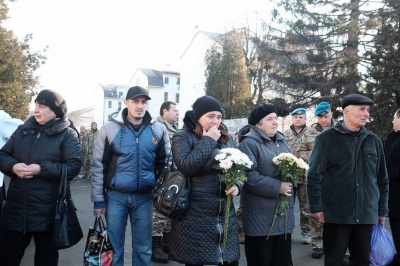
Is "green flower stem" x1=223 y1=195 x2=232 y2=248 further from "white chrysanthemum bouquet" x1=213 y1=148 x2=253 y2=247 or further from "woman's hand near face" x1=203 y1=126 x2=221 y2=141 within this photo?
"woman's hand near face" x1=203 y1=126 x2=221 y2=141

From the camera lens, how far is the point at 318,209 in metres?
4.41

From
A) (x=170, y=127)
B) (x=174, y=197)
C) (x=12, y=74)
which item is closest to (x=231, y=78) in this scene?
(x=12, y=74)

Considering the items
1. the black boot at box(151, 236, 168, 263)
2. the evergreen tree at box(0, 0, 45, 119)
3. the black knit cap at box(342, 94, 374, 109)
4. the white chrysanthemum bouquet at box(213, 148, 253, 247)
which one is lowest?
the black boot at box(151, 236, 168, 263)

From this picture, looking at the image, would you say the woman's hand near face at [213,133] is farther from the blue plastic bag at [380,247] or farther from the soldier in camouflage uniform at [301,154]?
the soldier in camouflage uniform at [301,154]

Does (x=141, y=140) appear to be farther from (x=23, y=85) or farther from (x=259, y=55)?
(x=259, y=55)

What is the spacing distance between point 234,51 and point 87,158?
68.6 ft

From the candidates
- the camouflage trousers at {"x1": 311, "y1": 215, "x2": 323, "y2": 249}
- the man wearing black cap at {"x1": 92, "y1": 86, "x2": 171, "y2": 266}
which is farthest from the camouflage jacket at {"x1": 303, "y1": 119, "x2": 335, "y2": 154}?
the man wearing black cap at {"x1": 92, "y1": 86, "x2": 171, "y2": 266}

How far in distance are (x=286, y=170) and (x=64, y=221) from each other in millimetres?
2294

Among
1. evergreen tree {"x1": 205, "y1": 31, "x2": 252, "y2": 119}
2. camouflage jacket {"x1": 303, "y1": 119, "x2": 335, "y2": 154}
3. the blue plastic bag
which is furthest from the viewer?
evergreen tree {"x1": 205, "y1": 31, "x2": 252, "y2": 119}

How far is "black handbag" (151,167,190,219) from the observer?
146 inches

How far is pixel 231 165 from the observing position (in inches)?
141

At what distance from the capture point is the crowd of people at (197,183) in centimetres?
385

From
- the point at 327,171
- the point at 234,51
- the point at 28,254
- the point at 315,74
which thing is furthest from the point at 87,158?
the point at 234,51

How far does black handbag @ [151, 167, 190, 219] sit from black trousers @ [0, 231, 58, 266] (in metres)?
1.26
